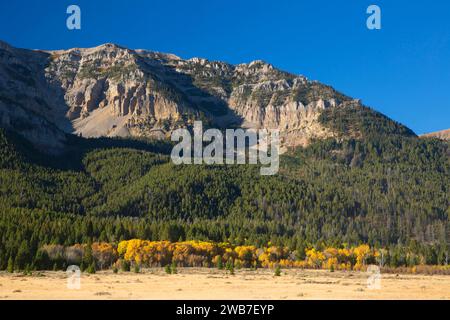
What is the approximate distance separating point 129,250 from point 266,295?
3724 inches

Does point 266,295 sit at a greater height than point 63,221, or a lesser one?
lesser

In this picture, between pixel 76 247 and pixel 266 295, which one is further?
pixel 76 247

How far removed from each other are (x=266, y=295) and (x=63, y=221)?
13422 centimetres

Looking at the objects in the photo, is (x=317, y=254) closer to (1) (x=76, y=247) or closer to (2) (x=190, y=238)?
(2) (x=190, y=238)

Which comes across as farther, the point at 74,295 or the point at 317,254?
the point at 317,254

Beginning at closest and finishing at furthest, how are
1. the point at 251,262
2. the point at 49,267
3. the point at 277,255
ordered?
the point at 49,267
the point at 251,262
the point at 277,255

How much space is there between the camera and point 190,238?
19312 cm
